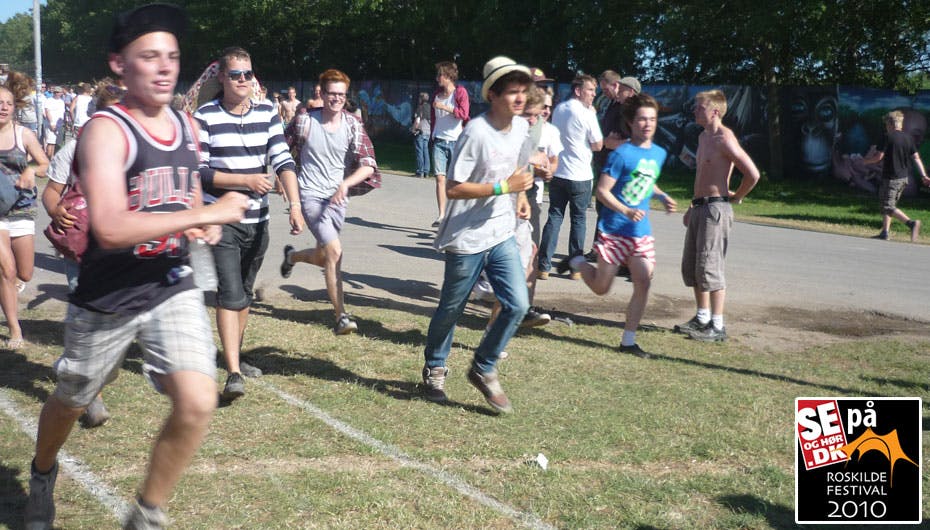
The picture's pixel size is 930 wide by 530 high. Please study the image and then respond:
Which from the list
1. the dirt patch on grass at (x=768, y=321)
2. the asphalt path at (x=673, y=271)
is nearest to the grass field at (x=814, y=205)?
the asphalt path at (x=673, y=271)

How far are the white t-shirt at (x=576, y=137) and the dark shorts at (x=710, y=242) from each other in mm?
1907

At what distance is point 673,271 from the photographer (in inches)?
421

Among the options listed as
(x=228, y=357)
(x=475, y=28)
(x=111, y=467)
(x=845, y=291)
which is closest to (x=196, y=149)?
(x=111, y=467)

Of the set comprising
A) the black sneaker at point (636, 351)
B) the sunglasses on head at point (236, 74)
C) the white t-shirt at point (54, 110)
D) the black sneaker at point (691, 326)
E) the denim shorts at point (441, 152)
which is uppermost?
the sunglasses on head at point (236, 74)

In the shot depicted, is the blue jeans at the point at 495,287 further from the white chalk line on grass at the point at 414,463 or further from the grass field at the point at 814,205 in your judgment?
the grass field at the point at 814,205

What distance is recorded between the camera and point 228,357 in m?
5.54

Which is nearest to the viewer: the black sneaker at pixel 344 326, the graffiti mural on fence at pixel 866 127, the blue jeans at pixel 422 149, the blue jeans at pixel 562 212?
the black sneaker at pixel 344 326

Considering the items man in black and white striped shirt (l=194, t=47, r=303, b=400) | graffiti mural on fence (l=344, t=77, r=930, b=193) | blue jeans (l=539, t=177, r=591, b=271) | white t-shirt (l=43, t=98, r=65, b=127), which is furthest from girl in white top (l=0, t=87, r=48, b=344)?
white t-shirt (l=43, t=98, r=65, b=127)

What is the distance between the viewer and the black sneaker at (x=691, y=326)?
25.5ft

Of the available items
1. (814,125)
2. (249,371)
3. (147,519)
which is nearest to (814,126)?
(814,125)

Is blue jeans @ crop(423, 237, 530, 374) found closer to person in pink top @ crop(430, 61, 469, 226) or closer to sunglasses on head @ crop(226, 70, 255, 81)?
sunglasses on head @ crop(226, 70, 255, 81)

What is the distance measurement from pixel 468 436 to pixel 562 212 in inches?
191

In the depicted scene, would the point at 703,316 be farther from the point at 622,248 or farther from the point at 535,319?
the point at 535,319

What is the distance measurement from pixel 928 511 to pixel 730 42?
926 inches
